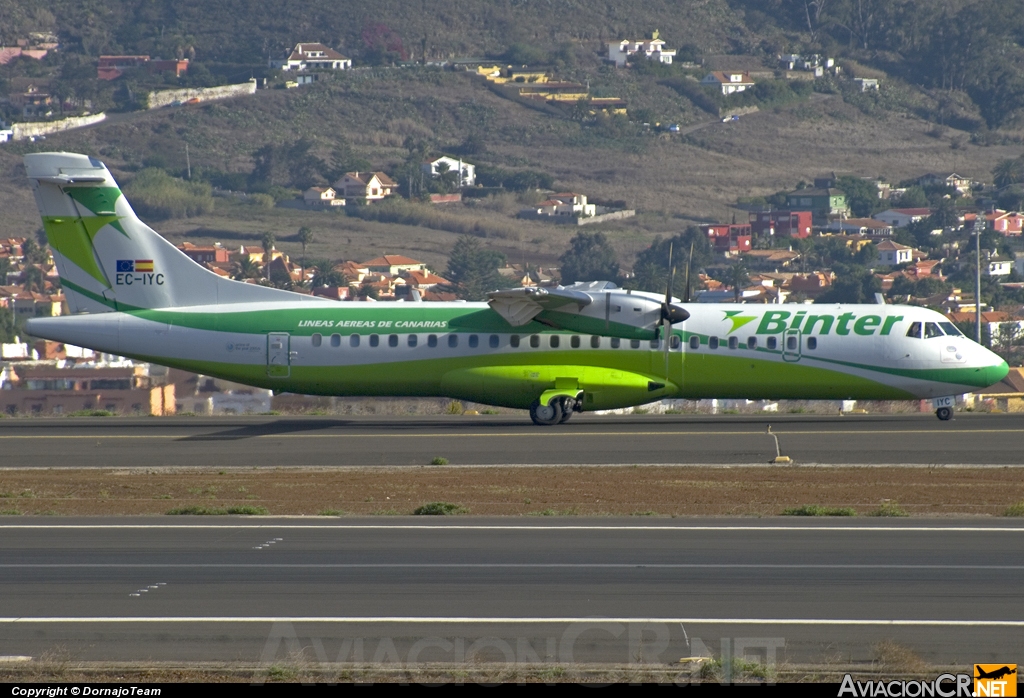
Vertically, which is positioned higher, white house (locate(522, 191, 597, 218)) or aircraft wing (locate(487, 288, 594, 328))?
white house (locate(522, 191, 597, 218))

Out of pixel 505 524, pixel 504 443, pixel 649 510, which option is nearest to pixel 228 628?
pixel 505 524

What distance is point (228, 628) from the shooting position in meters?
12.2

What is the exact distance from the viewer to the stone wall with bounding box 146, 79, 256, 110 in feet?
616

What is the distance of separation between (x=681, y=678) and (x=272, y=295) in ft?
77.1

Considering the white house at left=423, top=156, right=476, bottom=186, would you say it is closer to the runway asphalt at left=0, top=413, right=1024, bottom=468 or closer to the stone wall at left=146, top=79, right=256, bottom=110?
the stone wall at left=146, top=79, right=256, bottom=110

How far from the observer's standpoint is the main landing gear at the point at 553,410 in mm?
31031

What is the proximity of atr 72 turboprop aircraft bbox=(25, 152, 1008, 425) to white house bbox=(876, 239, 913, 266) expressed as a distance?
332 feet

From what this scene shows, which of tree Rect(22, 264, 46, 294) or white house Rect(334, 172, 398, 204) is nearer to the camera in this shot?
tree Rect(22, 264, 46, 294)

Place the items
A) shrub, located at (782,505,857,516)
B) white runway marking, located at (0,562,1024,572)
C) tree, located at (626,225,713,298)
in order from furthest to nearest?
tree, located at (626,225,713,298), shrub, located at (782,505,857,516), white runway marking, located at (0,562,1024,572)

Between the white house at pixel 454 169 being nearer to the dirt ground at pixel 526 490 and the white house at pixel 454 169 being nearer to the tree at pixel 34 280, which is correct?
the tree at pixel 34 280

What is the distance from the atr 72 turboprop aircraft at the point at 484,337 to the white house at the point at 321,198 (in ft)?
398

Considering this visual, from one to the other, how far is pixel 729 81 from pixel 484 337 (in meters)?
172

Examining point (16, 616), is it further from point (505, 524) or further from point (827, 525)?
point (827, 525)

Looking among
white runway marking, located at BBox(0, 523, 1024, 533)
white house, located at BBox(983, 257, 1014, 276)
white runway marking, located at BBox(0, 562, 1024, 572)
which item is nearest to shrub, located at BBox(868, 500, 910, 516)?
white runway marking, located at BBox(0, 523, 1024, 533)
